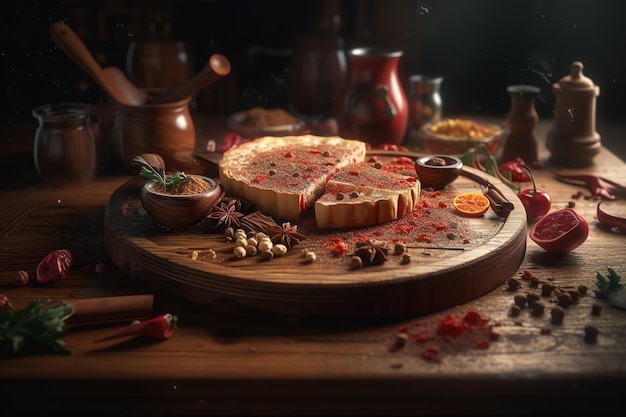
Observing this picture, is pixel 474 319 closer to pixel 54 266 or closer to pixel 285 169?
pixel 285 169

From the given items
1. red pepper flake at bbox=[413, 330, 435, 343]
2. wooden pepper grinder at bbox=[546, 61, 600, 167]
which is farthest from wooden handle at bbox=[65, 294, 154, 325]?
wooden pepper grinder at bbox=[546, 61, 600, 167]

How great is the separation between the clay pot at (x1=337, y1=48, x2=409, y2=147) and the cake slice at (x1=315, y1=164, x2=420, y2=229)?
1.35 metres

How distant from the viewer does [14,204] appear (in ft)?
14.6

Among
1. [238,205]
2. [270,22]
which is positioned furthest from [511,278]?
[270,22]

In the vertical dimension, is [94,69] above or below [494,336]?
above

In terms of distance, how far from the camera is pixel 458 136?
5211 millimetres

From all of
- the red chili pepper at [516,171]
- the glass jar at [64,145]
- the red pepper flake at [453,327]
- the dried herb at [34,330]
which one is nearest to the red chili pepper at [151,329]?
the dried herb at [34,330]

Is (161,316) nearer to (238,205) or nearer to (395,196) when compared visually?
(238,205)

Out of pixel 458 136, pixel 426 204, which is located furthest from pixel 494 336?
pixel 458 136

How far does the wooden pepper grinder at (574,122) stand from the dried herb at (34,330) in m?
3.79

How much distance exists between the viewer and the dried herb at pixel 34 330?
2701 millimetres

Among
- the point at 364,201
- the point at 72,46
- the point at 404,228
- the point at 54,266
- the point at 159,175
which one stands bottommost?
the point at 54,266

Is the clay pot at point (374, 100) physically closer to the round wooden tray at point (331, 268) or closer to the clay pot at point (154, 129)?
the clay pot at point (154, 129)

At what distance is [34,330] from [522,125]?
3762 millimetres
